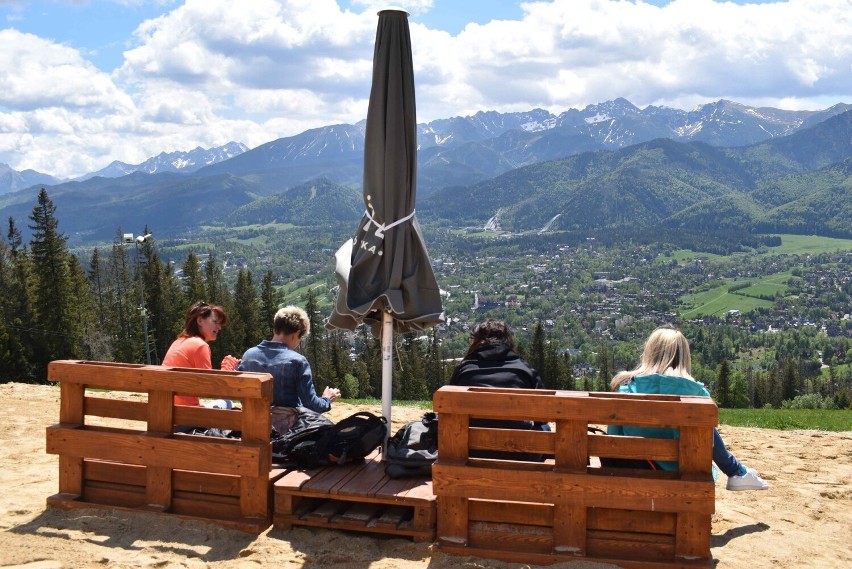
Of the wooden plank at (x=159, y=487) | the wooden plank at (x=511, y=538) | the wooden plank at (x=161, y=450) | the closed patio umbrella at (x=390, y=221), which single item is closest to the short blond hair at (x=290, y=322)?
the closed patio umbrella at (x=390, y=221)

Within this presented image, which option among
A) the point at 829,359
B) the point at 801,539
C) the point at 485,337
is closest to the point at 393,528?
the point at 485,337

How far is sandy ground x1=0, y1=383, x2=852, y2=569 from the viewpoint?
5.03 m

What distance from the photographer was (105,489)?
6.02 metres

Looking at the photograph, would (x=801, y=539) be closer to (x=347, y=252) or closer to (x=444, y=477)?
(x=444, y=477)

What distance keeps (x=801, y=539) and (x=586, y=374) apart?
377 ft

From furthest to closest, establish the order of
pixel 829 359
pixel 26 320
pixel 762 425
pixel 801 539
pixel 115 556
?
pixel 829 359, pixel 26 320, pixel 762 425, pixel 801 539, pixel 115 556

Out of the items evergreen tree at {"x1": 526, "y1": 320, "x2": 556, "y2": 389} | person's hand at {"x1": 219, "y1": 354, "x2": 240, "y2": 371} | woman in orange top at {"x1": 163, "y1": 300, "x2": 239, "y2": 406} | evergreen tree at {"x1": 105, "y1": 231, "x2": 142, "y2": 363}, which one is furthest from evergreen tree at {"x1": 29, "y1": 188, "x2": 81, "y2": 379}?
person's hand at {"x1": 219, "y1": 354, "x2": 240, "y2": 371}

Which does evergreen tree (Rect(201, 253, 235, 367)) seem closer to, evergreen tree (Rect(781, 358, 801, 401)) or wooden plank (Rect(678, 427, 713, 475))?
wooden plank (Rect(678, 427, 713, 475))

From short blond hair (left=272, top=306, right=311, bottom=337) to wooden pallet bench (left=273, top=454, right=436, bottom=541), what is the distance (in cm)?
127

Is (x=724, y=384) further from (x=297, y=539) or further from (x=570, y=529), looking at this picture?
(x=297, y=539)

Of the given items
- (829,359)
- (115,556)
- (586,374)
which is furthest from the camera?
(829,359)

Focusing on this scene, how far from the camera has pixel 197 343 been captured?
272 inches

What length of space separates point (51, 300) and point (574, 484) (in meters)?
49.2

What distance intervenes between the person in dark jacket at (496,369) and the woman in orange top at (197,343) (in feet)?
7.45
